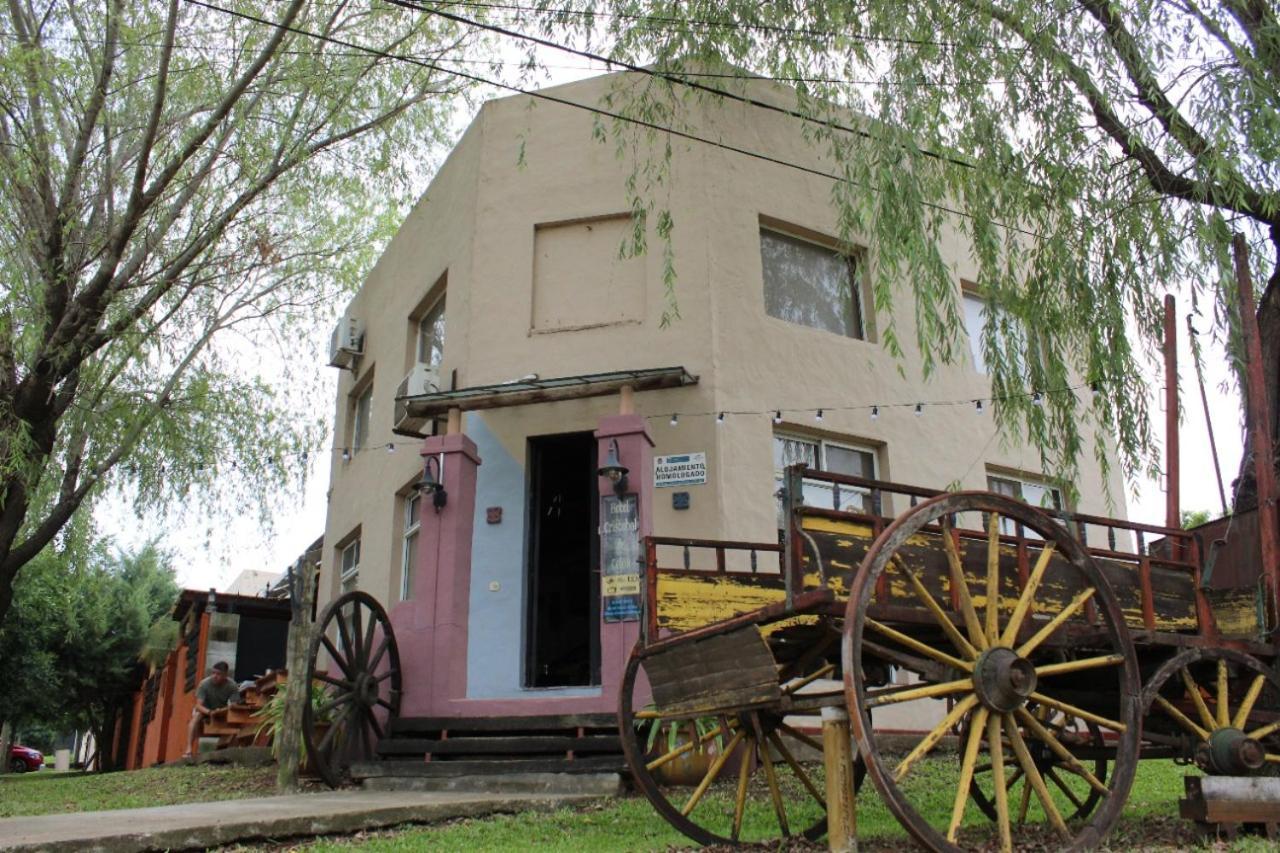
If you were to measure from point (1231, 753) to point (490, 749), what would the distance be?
5570 mm

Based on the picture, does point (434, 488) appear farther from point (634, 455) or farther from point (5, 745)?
point (5, 745)

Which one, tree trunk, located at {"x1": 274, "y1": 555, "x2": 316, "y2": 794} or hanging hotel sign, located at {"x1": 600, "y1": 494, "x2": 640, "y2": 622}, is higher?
hanging hotel sign, located at {"x1": 600, "y1": 494, "x2": 640, "y2": 622}

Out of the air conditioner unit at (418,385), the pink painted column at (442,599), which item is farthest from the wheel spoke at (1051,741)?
the air conditioner unit at (418,385)

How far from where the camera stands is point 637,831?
6.43 m

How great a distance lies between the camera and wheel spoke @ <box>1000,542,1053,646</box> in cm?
501

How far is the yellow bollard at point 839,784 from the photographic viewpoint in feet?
14.9

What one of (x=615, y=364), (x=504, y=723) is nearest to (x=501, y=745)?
(x=504, y=723)

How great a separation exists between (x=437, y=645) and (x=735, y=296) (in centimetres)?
451

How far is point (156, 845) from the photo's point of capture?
5.12 m

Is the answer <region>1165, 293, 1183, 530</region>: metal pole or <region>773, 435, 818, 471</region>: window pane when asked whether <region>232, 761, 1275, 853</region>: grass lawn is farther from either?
<region>773, 435, 818, 471</region>: window pane

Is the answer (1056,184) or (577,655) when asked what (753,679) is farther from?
(577,655)

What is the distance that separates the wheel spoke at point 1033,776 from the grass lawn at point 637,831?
675 mm

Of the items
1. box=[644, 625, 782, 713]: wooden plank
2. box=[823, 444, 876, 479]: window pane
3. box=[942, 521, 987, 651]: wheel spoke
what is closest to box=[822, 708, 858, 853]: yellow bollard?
box=[644, 625, 782, 713]: wooden plank

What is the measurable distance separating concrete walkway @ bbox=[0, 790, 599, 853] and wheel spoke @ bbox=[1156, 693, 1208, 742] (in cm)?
393
